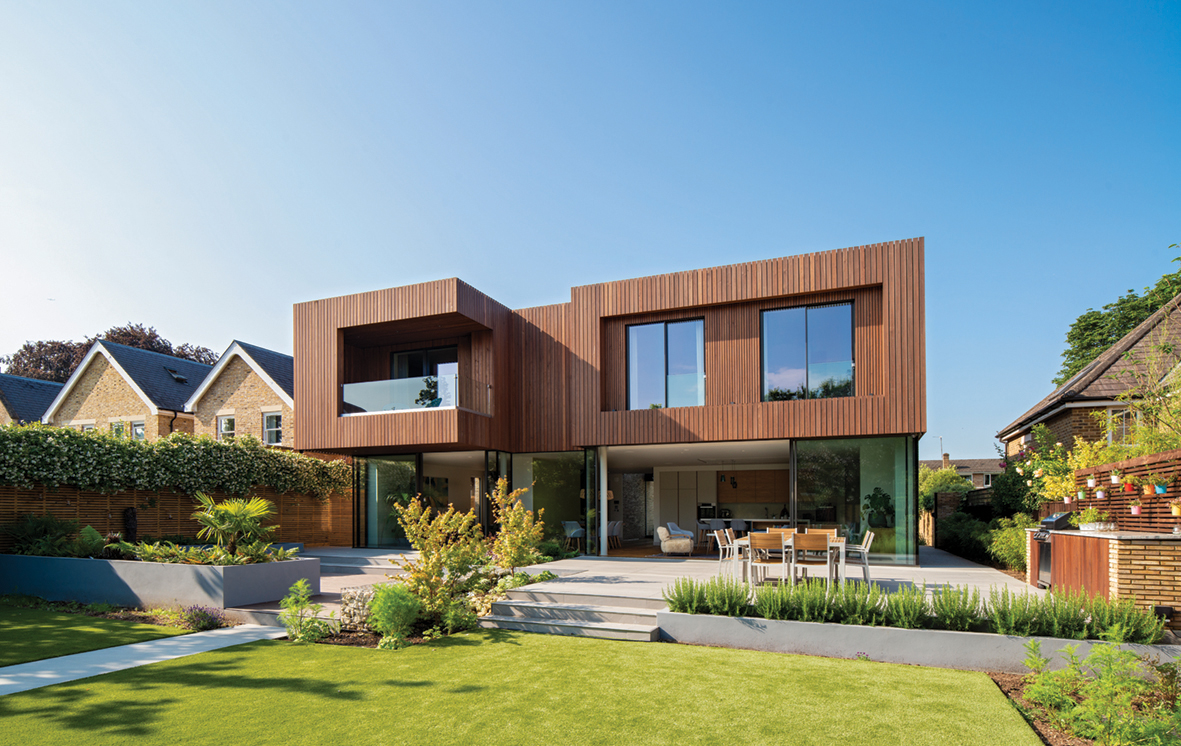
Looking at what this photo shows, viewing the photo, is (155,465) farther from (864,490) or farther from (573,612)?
(864,490)

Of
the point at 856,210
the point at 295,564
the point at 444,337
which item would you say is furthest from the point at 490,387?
the point at 856,210

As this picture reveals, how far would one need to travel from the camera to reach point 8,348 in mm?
34562

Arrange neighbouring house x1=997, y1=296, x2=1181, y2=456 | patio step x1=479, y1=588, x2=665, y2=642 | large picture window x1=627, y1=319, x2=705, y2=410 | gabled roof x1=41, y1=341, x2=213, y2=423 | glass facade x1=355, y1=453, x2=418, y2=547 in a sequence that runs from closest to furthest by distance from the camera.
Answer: patio step x1=479, y1=588, x2=665, y2=642 < neighbouring house x1=997, y1=296, x2=1181, y2=456 < large picture window x1=627, y1=319, x2=705, y2=410 < glass facade x1=355, y1=453, x2=418, y2=547 < gabled roof x1=41, y1=341, x2=213, y2=423

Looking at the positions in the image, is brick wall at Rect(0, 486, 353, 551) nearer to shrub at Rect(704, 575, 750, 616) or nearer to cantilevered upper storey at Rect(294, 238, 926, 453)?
cantilevered upper storey at Rect(294, 238, 926, 453)

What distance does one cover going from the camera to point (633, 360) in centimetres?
1521

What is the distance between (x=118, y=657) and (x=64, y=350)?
35.0 m

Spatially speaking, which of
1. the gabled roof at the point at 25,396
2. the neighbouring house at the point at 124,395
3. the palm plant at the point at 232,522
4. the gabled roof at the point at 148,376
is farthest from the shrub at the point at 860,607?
the gabled roof at the point at 25,396

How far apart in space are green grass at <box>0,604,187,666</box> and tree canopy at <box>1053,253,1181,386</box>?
31.2 meters

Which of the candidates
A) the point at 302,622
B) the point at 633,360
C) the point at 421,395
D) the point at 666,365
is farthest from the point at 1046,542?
the point at 421,395

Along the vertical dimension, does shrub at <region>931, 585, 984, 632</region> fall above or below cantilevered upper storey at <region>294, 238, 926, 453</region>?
below

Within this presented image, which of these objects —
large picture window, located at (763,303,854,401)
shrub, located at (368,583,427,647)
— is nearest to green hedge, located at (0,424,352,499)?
shrub, located at (368,583,427,647)

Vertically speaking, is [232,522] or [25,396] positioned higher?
[25,396]

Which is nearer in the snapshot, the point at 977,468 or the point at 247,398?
the point at 247,398

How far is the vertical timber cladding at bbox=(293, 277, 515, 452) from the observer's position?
1488cm
